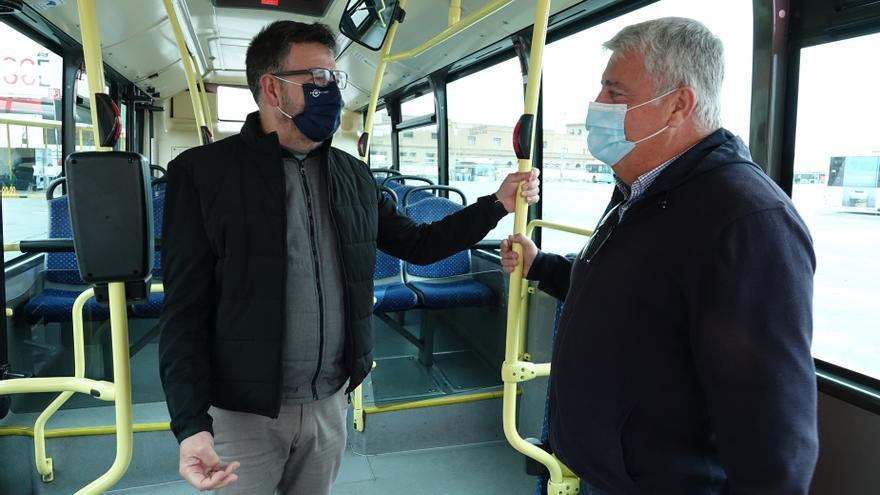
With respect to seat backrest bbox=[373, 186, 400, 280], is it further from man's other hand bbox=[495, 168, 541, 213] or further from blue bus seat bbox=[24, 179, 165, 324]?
man's other hand bbox=[495, 168, 541, 213]

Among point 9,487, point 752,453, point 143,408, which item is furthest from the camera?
point 143,408

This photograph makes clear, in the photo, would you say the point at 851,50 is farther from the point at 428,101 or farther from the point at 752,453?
the point at 428,101

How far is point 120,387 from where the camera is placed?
1417mm

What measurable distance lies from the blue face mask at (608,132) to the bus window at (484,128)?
2714 mm

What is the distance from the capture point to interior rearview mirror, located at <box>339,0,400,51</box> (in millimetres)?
2504

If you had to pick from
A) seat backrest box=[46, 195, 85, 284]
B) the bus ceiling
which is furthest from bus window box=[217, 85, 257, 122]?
seat backrest box=[46, 195, 85, 284]

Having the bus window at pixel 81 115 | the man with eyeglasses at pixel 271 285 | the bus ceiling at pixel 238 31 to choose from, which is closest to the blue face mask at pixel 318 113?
the man with eyeglasses at pixel 271 285

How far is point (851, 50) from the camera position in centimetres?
176

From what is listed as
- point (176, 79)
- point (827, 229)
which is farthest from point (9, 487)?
point (176, 79)

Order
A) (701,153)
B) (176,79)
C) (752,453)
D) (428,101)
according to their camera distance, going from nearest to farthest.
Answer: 1. (752,453)
2. (701,153)
3. (428,101)
4. (176,79)

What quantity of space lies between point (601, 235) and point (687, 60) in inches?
15.7

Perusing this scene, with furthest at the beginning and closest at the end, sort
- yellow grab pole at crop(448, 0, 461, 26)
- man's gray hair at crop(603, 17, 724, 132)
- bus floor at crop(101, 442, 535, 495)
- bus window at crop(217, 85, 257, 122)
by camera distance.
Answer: bus window at crop(217, 85, 257, 122), bus floor at crop(101, 442, 535, 495), yellow grab pole at crop(448, 0, 461, 26), man's gray hair at crop(603, 17, 724, 132)

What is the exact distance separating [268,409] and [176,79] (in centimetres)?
654

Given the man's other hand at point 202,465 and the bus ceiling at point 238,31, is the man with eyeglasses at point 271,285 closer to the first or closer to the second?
the man's other hand at point 202,465
